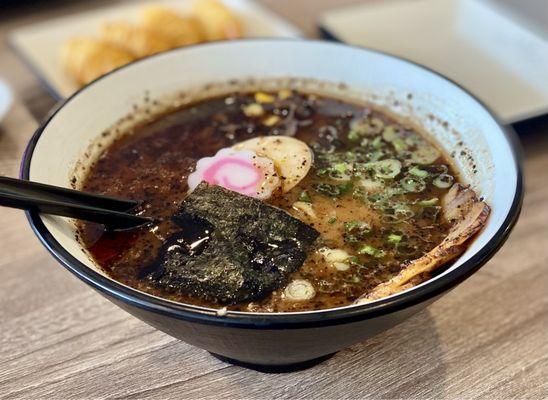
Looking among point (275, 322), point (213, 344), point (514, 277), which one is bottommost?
point (514, 277)

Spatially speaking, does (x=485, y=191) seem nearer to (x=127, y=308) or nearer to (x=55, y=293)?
(x=127, y=308)

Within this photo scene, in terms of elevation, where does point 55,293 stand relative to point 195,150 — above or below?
below

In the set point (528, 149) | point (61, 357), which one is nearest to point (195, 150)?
point (61, 357)

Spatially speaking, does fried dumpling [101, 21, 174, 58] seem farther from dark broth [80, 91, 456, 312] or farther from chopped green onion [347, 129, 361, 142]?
chopped green onion [347, 129, 361, 142]

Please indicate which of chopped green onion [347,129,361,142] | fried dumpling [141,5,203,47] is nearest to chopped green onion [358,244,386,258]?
chopped green onion [347,129,361,142]

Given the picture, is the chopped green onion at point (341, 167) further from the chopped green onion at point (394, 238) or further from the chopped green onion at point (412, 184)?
the chopped green onion at point (394, 238)

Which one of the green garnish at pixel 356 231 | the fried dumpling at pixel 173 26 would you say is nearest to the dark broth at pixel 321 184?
the green garnish at pixel 356 231
